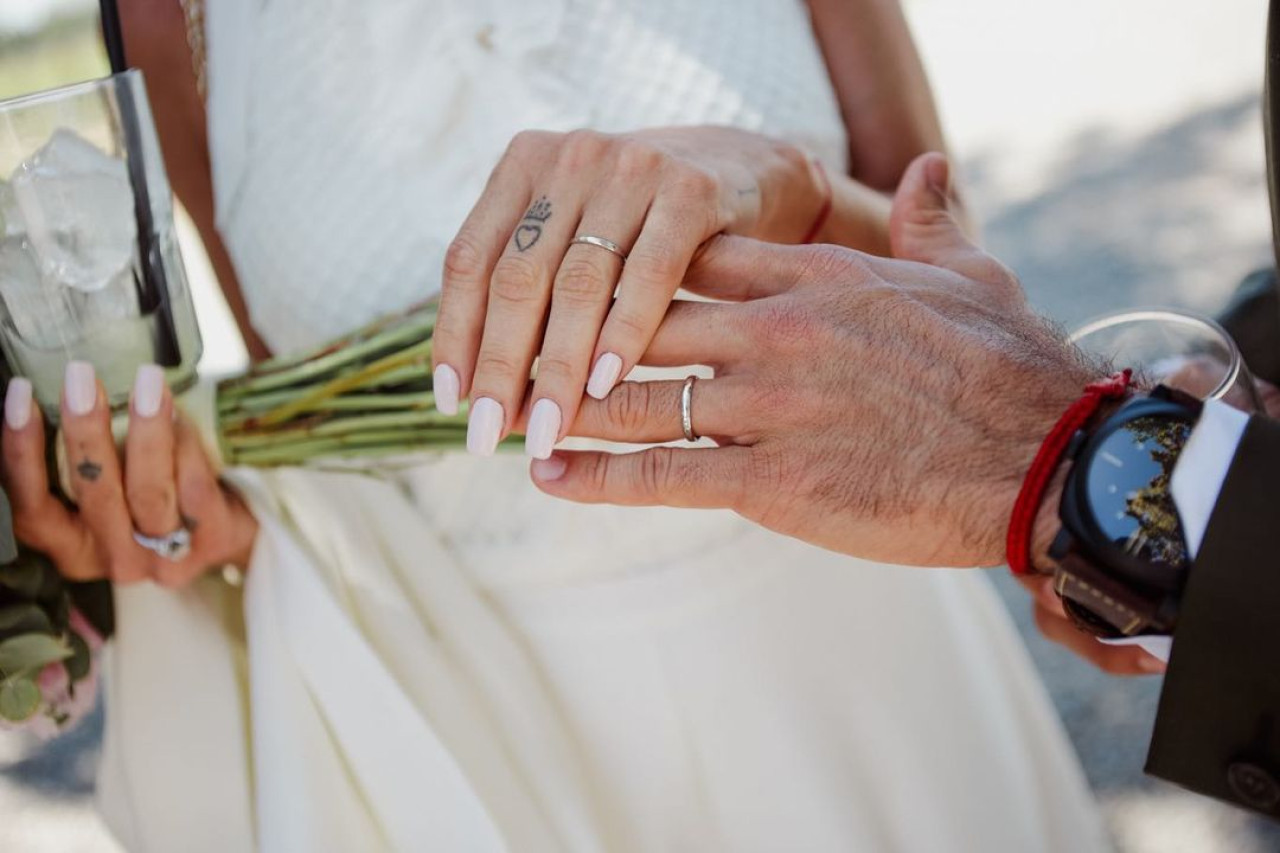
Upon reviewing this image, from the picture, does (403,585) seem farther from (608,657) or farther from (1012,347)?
(1012,347)

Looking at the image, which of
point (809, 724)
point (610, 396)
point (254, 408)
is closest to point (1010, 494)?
point (610, 396)

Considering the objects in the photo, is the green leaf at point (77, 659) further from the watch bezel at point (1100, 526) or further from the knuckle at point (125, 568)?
the watch bezel at point (1100, 526)

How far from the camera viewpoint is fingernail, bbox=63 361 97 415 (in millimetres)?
1047

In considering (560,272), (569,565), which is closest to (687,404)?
(560,272)

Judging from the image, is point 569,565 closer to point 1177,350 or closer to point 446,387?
point 446,387

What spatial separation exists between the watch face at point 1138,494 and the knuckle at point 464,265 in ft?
1.72

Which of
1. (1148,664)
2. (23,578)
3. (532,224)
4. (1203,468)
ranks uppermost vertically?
(532,224)

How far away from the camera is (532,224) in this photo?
1002 mm

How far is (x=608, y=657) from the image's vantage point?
1.39 meters

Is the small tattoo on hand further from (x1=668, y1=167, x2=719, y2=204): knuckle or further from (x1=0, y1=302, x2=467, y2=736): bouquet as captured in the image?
(x1=0, y1=302, x2=467, y2=736): bouquet

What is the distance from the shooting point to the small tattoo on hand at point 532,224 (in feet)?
3.24

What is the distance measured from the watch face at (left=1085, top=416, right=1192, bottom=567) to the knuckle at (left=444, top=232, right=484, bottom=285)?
52cm

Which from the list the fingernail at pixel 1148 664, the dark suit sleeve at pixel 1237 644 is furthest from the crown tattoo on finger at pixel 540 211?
the fingernail at pixel 1148 664

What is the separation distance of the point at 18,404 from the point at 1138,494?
0.96 m
